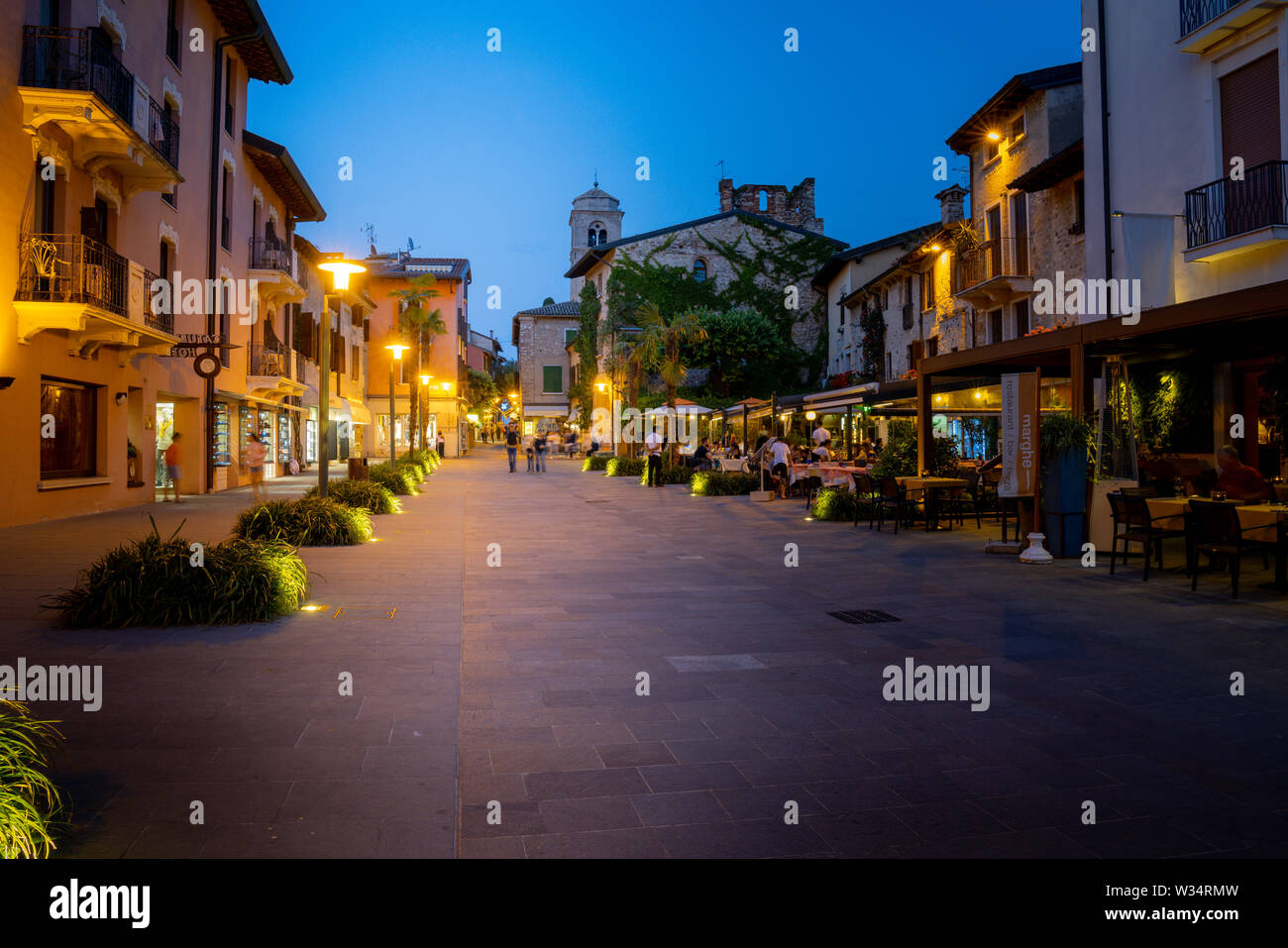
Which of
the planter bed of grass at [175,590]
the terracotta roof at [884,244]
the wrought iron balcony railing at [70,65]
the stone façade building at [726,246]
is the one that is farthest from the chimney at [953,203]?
the planter bed of grass at [175,590]

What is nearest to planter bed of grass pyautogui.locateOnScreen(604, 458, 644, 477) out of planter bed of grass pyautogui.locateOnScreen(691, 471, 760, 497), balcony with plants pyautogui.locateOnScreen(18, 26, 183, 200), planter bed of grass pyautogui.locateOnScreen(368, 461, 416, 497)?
planter bed of grass pyautogui.locateOnScreen(691, 471, 760, 497)

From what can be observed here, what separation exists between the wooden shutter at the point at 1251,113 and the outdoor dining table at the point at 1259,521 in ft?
21.8

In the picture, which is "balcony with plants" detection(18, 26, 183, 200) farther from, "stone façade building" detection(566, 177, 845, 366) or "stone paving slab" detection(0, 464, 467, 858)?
"stone façade building" detection(566, 177, 845, 366)

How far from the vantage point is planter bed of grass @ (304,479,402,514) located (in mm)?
16250

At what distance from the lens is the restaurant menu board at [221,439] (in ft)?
77.5

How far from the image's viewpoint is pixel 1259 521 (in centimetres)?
907

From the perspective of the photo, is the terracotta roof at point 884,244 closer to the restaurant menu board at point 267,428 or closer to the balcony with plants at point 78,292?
the restaurant menu board at point 267,428

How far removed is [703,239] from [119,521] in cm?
3936

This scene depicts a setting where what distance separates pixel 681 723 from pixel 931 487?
35.4 ft

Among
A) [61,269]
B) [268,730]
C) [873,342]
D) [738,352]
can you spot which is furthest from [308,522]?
[738,352]

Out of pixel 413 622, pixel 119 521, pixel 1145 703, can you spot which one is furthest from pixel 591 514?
pixel 1145 703

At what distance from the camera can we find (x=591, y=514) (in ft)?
58.3

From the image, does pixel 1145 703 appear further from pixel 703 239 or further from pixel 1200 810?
pixel 703 239

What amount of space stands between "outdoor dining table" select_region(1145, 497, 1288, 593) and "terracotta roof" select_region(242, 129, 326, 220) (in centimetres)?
2487
